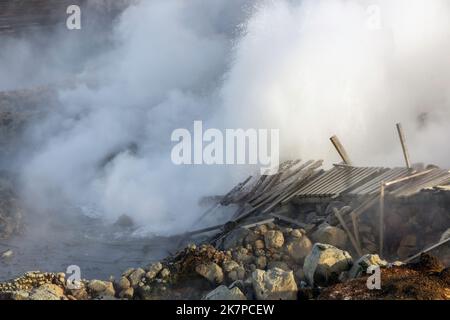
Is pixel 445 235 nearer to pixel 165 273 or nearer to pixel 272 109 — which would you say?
pixel 165 273

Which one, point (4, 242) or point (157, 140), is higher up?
point (157, 140)

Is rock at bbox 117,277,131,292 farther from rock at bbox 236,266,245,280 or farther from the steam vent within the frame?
rock at bbox 236,266,245,280

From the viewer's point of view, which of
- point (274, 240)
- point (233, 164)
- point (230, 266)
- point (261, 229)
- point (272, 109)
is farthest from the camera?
point (272, 109)

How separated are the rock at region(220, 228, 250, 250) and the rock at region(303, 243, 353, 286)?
1.74 metres

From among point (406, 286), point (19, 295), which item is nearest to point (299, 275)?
point (406, 286)

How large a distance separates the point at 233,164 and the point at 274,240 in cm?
572

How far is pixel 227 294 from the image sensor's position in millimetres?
8453

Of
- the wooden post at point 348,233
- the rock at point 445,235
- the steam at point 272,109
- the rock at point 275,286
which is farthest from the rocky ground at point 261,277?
the steam at point 272,109

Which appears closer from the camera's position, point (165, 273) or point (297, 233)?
point (165, 273)

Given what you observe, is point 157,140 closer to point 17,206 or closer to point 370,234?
point 17,206

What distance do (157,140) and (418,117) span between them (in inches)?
309

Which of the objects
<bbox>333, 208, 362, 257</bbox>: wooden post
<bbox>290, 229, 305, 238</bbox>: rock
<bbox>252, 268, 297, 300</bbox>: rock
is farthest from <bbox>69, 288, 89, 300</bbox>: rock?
<bbox>333, 208, 362, 257</bbox>: wooden post

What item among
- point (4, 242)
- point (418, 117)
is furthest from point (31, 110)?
point (418, 117)
